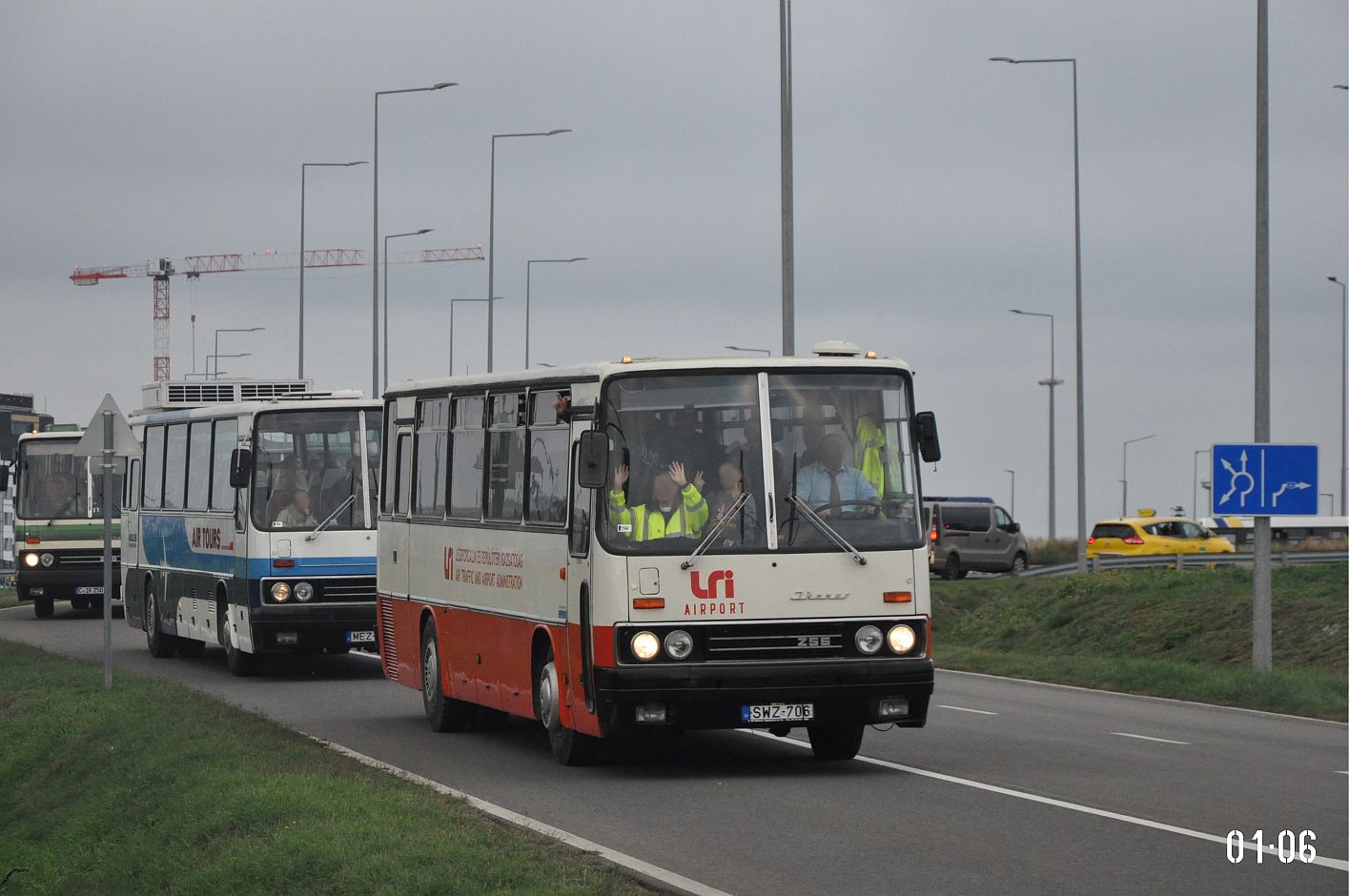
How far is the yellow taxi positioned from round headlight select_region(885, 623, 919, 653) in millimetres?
44827

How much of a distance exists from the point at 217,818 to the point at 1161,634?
79.5 feet

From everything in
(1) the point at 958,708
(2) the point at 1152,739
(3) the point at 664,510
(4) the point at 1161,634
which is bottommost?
(4) the point at 1161,634

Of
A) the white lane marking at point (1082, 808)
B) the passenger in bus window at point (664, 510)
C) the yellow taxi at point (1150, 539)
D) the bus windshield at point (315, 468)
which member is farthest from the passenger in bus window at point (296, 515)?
the yellow taxi at point (1150, 539)

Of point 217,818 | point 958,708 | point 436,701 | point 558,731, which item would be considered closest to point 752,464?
point 558,731

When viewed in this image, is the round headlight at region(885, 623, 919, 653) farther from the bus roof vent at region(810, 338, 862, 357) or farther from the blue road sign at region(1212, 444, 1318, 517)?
the blue road sign at region(1212, 444, 1318, 517)

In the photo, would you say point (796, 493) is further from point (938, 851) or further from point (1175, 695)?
point (1175, 695)

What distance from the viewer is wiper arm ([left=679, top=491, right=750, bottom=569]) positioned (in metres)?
14.4

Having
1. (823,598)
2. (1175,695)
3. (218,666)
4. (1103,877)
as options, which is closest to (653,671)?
(823,598)

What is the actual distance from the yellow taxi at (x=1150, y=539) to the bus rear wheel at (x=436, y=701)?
41.6 meters

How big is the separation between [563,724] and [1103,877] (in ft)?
19.6

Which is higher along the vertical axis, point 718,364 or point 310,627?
point 718,364

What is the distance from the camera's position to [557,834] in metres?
11.9

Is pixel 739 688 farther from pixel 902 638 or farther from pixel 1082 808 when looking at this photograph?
pixel 1082 808

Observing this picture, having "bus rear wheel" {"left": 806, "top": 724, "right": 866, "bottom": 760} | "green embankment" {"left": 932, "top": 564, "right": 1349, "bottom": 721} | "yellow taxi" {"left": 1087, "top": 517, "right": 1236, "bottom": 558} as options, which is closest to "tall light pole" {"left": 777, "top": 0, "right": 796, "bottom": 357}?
"green embankment" {"left": 932, "top": 564, "right": 1349, "bottom": 721}
